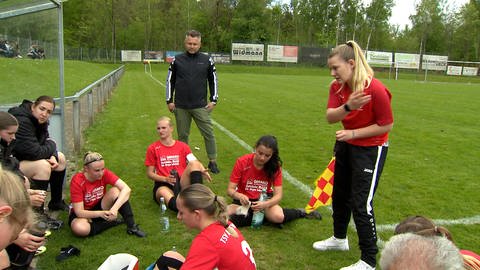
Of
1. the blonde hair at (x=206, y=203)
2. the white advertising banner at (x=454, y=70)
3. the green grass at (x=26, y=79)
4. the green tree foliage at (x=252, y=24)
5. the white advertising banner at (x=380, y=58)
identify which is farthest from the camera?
the green tree foliage at (x=252, y=24)

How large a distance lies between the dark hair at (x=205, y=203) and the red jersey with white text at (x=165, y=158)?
7.70 feet

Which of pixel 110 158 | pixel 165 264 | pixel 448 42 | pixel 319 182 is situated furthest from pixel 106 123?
pixel 448 42

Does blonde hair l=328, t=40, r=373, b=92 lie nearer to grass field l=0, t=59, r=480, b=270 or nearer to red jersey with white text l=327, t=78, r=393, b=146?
red jersey with white text l=327, t=78, r=393, b=146

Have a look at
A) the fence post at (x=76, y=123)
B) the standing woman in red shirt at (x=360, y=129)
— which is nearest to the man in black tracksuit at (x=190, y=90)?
the fence post at (x=76, y=123)

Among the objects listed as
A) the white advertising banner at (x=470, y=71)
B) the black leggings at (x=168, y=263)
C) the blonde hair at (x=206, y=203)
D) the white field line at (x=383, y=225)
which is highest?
the white advertising banner at (x=470, y=71)

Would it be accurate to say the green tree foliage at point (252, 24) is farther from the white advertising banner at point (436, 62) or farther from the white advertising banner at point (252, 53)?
the white advertising banner at point (436, 62)

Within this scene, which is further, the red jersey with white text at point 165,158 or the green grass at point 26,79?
the green grass at point 26,79

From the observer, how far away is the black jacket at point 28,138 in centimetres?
435

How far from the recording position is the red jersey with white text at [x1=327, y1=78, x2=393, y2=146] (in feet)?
10.5

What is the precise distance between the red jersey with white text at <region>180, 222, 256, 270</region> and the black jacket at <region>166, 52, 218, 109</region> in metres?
3.96

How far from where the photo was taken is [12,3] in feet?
16.5

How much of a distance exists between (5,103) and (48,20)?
1424 millimetres

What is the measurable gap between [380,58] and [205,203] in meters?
50.9

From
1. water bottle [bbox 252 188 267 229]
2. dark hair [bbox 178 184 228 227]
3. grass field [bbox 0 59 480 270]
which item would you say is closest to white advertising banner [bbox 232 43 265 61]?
grass field [bbox 0 59 480 270]
